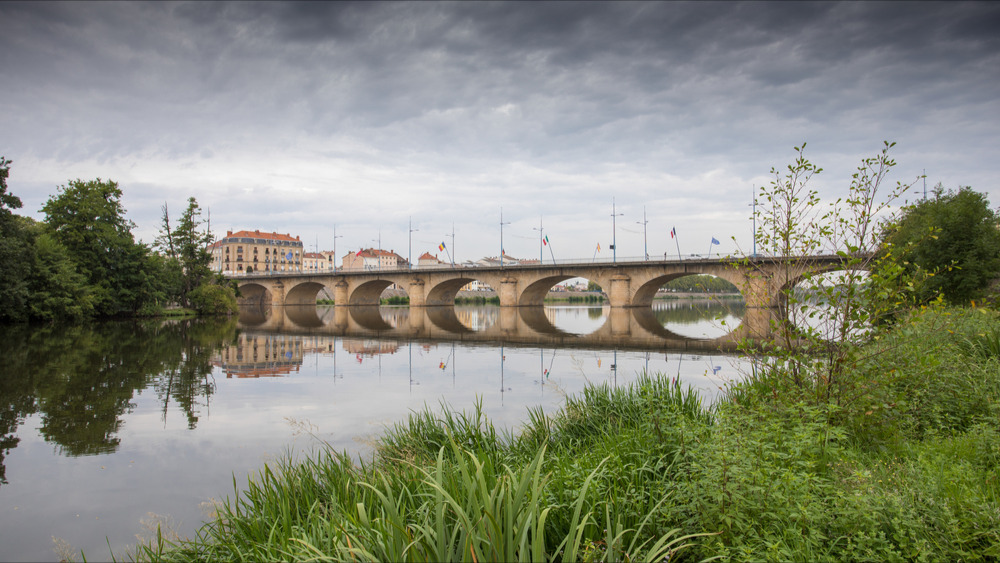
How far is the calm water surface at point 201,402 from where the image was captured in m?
6.18

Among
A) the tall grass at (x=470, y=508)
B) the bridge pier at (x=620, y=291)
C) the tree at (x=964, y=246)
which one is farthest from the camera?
the bridge pier at (x=620, y=291)

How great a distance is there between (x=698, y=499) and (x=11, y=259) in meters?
36.4

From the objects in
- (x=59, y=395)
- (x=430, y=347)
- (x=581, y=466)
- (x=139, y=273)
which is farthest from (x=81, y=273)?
(x=581, y=466)

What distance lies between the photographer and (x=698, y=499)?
3496 mm

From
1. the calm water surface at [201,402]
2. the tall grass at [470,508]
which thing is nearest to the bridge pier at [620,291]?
the calm water surface at [201,402]

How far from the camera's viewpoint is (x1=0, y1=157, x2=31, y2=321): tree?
28.3m

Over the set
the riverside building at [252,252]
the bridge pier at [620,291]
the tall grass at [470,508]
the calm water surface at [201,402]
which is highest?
the riverside building at [252,252]

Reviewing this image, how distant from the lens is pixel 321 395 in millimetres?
12445

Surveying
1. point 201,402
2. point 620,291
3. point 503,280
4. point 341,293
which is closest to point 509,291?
point 503,280

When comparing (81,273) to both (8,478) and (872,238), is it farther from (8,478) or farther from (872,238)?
(872,238)

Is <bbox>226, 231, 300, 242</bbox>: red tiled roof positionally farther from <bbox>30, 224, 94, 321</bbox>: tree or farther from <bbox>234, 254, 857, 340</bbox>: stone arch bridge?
<bbox>30, 224, 94, 321</bbox>: tree

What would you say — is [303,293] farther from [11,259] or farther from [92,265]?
[11,259]

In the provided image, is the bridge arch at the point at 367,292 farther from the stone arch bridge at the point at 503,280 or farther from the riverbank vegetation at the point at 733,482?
the riverbank vegetation at the point at 733,482

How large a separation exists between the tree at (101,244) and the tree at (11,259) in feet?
17.8
